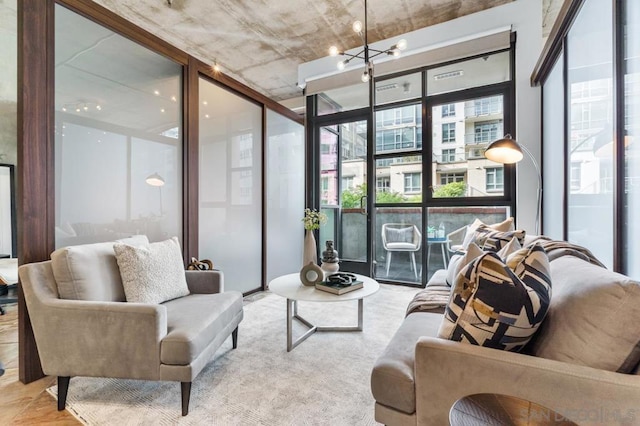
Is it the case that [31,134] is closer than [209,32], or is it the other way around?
[31,134]

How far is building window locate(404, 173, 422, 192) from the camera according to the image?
402 centimetres

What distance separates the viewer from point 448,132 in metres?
3.84

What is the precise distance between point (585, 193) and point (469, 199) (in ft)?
5.50

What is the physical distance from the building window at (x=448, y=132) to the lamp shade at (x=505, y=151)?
146 cm

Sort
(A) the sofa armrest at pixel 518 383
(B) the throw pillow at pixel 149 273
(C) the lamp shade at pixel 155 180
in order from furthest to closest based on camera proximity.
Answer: (C) the lamp shade at pixel 155 180
(B) the throw pillow at pixel 149 273
(A) the sofa armrest at pixel 518 383

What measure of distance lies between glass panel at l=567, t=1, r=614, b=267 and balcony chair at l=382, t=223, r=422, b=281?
1.88m

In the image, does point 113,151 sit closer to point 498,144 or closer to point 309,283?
point 309,283

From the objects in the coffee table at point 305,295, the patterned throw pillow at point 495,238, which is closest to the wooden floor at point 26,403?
the coffee table at point 305,295

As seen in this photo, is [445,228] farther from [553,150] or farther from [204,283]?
[204,283]

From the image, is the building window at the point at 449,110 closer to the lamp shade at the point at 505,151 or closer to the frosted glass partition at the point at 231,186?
the lamp shade at the point at 505,151

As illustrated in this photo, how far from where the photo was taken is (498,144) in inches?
93.7

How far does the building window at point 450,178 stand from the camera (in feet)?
12.4

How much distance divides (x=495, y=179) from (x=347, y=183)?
1.98 metres

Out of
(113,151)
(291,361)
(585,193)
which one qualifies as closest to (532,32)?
(585,193)
